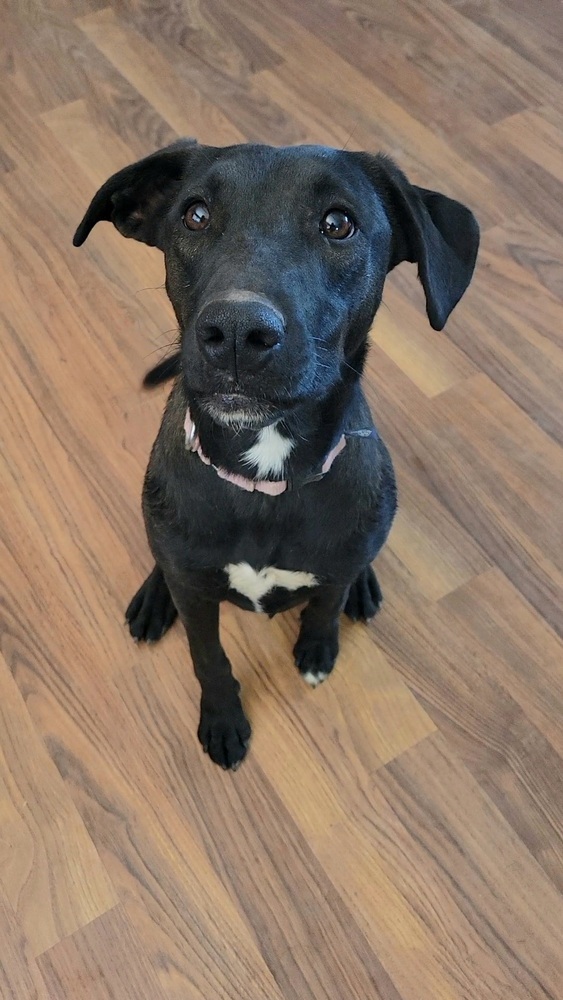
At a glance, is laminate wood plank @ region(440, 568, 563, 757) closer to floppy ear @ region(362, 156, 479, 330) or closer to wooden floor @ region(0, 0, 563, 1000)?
wooden floor @ region(0, 0, 563, 1000)

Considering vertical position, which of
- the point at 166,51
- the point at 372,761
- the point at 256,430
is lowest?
the point at 372,761

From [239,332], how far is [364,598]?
3.00 ft

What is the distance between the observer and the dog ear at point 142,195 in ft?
3.90

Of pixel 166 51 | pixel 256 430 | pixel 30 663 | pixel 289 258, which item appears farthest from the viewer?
pixel 166 51

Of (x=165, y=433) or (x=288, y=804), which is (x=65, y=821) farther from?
(x=165, y=433)

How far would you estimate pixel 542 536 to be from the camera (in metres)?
1.85

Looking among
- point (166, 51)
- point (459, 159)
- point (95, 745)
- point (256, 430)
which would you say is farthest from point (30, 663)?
point (166, 51)

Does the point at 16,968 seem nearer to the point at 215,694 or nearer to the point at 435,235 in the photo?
the point at 215,694

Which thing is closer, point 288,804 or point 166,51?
point 288,804

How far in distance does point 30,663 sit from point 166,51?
81.9 inches

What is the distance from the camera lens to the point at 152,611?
167cm

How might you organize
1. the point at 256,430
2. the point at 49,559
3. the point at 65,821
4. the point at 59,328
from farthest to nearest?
the point at 59,328 → the point at 49,559 → the point at 65,821 → the point at 256,430

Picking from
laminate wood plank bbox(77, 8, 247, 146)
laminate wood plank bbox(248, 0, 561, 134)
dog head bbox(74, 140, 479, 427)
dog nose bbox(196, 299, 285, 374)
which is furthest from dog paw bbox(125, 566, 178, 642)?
laminate wood plank bbox(248, 0, 561, 134)

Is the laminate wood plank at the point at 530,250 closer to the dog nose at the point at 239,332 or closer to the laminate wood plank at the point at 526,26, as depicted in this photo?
the laminate wood plank at the point at 526,26
